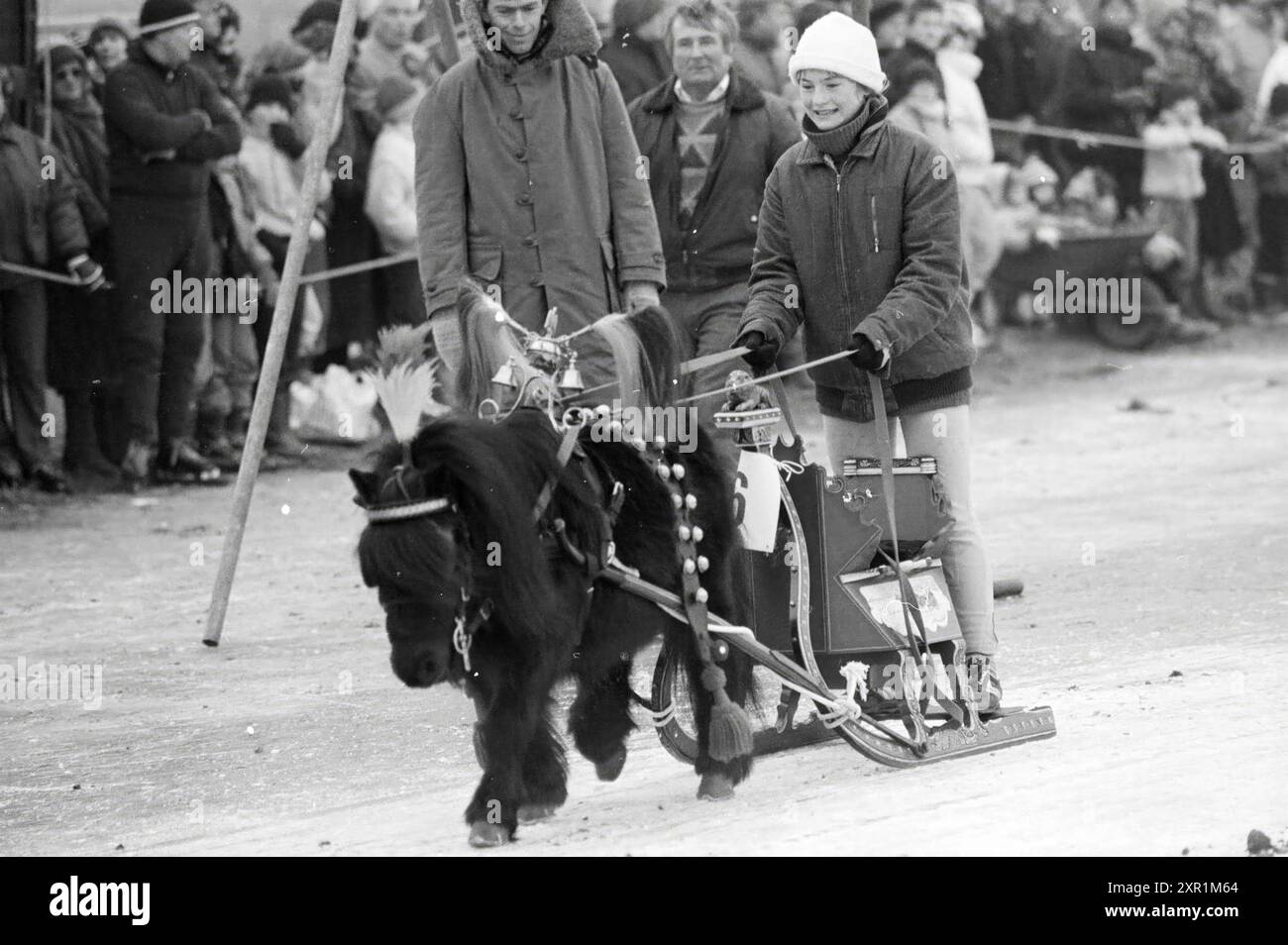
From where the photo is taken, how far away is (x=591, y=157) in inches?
281

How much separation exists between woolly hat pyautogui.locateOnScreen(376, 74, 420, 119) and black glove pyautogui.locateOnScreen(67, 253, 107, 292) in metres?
2.10

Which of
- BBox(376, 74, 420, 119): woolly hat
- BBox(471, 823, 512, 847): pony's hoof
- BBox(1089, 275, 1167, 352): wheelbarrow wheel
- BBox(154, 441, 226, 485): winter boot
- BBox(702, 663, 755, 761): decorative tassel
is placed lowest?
BBox(1089, 275, 1167, 352): wheelbarrow wheel

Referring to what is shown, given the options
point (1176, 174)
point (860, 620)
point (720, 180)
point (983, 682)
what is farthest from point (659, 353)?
point (1176, 174)

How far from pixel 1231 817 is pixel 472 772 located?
2.22 meters

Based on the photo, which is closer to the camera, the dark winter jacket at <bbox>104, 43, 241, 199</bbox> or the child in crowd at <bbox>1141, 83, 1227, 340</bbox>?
the dark winter jacket at <bbox>104, 43, 241, 199</bbox>

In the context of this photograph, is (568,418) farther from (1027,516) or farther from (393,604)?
(1027,516)

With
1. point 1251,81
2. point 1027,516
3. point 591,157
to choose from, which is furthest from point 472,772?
point 1251,81

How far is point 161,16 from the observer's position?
11.8 m

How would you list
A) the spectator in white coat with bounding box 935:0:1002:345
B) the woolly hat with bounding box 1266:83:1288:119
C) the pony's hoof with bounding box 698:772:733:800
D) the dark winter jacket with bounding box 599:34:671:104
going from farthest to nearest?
1. the woolly hat with bounding box 1266:83:1288:119
2. the spectator in white coat with bounding box 935:0:1002:345
3. the dark winter jacket with bounding box 599:34:671:104
4. the pony's hoof with bounding box 698:772:733:800

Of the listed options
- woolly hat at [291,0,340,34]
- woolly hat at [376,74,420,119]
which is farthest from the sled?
woolly hat at [291,0,340,34]

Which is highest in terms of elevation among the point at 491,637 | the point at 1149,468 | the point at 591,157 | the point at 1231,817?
the point at 591,157

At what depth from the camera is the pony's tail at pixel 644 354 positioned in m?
5.96

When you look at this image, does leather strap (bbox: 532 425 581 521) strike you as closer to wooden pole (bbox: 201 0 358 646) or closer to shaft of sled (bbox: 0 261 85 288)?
wooden pole (bbox: 201 0 358 646)

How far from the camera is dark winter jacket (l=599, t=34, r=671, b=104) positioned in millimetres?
11062
